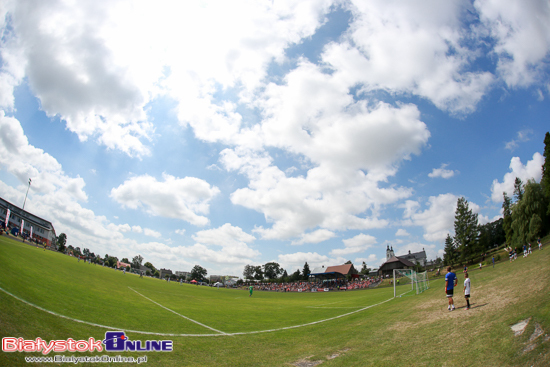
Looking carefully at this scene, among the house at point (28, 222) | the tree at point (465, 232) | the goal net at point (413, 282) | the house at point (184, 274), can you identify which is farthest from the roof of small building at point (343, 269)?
the house at point (28, 222)

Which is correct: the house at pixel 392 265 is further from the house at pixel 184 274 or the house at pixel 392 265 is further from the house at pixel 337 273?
the house at pixel 184 274

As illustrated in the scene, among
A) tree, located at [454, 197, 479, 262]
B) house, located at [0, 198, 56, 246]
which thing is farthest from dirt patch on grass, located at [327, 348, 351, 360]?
house, located at [0, 198, 56, 246]

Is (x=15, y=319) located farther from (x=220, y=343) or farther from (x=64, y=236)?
(x=64, y=236)

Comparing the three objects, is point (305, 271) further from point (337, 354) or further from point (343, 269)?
point (337, 354)

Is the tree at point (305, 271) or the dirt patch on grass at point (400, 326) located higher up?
the dirt patch on grass at point (400, 326)

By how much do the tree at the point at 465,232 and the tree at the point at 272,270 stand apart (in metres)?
112

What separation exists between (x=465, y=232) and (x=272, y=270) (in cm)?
11672

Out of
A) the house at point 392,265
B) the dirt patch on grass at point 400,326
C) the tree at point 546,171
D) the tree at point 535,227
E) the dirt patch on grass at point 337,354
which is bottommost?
the house at point 392,265

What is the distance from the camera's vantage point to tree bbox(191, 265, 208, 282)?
153m

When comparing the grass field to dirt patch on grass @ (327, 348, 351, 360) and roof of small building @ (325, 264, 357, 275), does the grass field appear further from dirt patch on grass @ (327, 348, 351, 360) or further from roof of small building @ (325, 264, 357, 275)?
roof of small building @ (325, 264, 357, 275)

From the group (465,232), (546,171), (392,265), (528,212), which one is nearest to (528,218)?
(528,212)

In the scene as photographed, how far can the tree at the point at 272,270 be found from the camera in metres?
158

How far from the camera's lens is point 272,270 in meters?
159

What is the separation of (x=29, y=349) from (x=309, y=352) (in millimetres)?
7590
